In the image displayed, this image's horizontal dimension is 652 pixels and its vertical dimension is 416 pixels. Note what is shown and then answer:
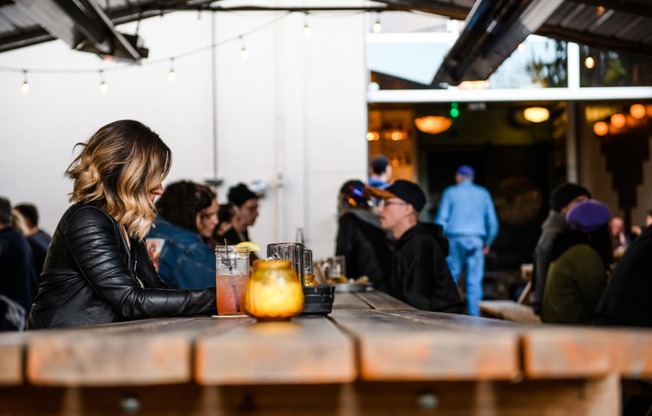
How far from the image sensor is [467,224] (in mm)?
9289

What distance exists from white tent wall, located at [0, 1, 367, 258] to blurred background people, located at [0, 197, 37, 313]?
3.51 m

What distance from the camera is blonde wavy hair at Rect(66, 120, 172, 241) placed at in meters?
2.85

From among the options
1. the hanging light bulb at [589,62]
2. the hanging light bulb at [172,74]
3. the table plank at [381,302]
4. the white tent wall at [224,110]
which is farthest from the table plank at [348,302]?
the hanging light bulb at [589,62]

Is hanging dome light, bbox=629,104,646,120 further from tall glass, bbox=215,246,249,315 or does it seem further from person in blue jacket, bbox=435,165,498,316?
tall glass, bbox=215,246,249,315

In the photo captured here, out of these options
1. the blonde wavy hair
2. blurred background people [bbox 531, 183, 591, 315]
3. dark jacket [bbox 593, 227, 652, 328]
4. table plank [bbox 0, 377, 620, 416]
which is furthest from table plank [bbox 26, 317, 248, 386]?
blurred background people [bbox 531, 183, 591, 315]

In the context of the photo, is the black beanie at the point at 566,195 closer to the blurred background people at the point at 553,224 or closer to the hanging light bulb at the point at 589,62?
the blurred background people at the point at 553,224

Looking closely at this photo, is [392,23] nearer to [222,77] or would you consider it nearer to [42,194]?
[222,77]

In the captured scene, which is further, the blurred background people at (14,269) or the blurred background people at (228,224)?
the blurred background people at (228,224)

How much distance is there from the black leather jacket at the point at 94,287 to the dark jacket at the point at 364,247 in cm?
400

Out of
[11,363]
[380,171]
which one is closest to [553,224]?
[380,171]

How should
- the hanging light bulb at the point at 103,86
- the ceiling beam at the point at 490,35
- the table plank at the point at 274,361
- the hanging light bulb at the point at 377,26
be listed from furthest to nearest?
the hanging light bulb at the point at 377,26 → the hanging light bulb at the point at 103,86 → the ceiling beam at the point at 490,35 → the table plank at the point at 274,361

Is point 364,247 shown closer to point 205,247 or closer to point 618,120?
point 205,247

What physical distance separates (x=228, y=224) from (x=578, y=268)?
2.87 meters

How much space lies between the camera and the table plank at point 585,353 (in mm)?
1371
